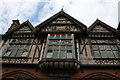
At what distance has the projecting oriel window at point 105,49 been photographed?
36.7ft

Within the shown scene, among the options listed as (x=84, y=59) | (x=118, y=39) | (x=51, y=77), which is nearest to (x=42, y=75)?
(x=51, y=77)

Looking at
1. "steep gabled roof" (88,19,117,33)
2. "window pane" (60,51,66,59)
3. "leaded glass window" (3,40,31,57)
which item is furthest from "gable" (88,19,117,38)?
"leaded glass window" (3,40,31,57)

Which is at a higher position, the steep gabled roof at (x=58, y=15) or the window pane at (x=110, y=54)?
the steep gabled roof at (x=58, y=15)

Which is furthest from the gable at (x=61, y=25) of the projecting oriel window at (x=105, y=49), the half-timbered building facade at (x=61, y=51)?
the projecting oriel window at (x=105, y=49)

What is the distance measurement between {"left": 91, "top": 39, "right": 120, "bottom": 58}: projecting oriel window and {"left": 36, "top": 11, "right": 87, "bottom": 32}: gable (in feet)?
6.50

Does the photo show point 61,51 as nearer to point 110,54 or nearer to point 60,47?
point 60,47

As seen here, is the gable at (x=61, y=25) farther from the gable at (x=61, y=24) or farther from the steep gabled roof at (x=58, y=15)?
the steep gabled roof at (x=58, y=15)

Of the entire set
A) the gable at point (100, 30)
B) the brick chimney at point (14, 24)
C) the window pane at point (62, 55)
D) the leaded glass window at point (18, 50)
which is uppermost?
the brick chimney at point (14, 24)

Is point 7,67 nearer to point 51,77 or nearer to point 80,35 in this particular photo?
point 51,77

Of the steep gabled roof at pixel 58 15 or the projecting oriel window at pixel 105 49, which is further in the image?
the steep gabled roof at pixel 58 15

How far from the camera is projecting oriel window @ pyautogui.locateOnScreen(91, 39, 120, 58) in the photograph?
11.2 m

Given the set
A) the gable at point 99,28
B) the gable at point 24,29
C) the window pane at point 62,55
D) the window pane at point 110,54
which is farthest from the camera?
the gable at point 24,29

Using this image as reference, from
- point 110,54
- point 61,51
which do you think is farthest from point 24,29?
point 110,54

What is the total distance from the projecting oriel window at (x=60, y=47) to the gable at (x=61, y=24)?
122 cm
